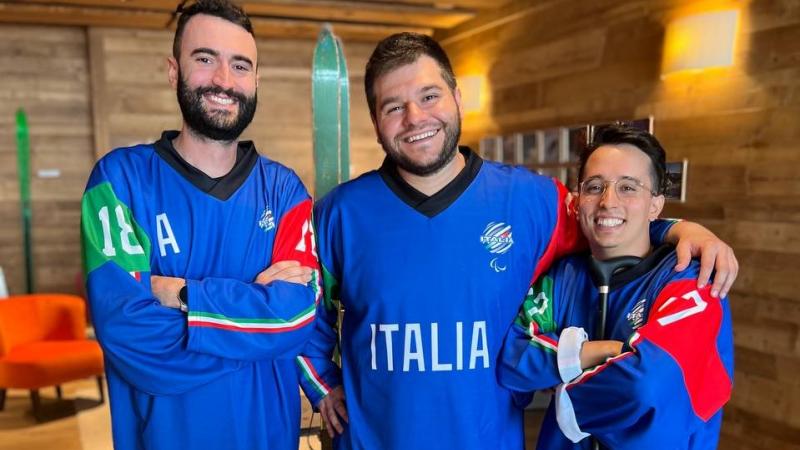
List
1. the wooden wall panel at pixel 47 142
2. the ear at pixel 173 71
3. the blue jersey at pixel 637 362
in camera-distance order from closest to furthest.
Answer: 1. the blue jersey at pixel 637 362
2. the ear at pixel 173 71
3. the wooden wall panel at pixel 47 142

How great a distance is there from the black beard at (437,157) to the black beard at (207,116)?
1.14ft

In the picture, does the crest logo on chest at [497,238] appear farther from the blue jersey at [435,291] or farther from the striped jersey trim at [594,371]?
the striped jersey trim at [594,371]

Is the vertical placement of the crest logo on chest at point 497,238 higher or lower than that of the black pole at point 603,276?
higher

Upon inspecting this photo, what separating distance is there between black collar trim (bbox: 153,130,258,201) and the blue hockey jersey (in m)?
0.23

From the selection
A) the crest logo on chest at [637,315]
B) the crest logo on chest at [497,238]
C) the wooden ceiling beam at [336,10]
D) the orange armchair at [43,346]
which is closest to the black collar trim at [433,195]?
the crest logo on chest at [497,238]

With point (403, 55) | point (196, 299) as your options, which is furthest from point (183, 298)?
point (403, 55)

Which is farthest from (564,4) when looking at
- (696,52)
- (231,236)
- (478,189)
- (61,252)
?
(61,252)

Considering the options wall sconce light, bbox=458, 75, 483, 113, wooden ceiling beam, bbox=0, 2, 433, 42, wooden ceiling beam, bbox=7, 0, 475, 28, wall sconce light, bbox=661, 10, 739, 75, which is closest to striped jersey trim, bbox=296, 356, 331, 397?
wall sconce light, bbox=661, 10, 739, 75

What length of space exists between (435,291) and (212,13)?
0.83 m

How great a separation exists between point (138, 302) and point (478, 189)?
0.80 m

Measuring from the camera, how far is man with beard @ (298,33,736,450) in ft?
4.69

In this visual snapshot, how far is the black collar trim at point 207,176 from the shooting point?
4.87 ft

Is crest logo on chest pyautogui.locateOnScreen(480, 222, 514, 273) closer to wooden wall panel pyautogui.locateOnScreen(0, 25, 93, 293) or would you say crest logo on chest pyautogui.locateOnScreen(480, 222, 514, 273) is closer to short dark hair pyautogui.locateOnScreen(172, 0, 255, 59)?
short dark hair pyautogui.locateOnScreen(172, 0, 255, 59)

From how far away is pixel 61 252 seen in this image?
5715 millimetres
